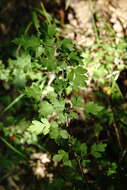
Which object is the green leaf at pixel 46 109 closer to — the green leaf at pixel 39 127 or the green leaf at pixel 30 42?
the green leaf at pixel 39 127

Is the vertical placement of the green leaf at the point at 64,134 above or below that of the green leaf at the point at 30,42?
below

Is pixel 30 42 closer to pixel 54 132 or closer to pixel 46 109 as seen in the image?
pixel 46 109

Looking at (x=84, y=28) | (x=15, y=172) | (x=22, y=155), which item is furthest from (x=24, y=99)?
(x=84, y=28)

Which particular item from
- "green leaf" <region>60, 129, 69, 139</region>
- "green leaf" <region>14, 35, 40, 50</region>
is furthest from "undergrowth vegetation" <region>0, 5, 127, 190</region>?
"green leaf" <region>14, 35, 40, 50</region>

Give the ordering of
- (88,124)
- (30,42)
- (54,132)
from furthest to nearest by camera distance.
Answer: (88,124), (54,132), (30,42)

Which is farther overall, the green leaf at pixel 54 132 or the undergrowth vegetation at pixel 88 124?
the undergrowth vegetation at pixel 88 124

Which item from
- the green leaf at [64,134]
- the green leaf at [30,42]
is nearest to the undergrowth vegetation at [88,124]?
the green leaf at [64,134]

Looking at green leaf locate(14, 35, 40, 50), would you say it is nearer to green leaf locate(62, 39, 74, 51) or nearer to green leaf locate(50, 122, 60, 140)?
green leaf locate(62, 39, 74, 51)

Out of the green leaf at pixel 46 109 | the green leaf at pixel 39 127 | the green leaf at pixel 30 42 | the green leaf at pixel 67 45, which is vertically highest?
the green leaf at pixel 30 42

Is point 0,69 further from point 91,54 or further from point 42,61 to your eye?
point 42,61

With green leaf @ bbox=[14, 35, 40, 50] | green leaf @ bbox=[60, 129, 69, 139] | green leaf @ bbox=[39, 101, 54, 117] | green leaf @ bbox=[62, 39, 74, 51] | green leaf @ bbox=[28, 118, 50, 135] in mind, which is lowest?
green leaf @ bbox=[60, 129, 69, 139]

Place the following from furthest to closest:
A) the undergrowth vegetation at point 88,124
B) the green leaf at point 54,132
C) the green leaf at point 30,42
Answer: the undergrowth vegetation at point 88,124 → the green leaf at point 54,132 → the green leaf at point 30,42

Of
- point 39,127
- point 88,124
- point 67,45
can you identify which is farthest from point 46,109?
point 88,124
